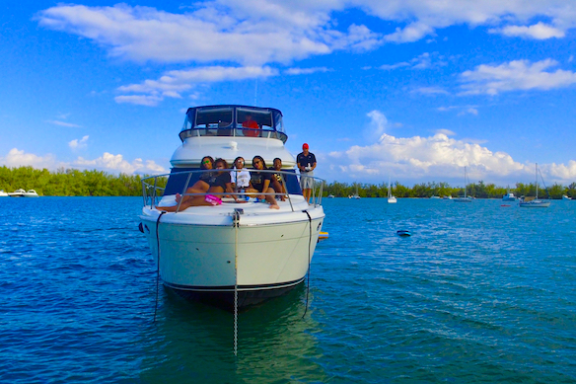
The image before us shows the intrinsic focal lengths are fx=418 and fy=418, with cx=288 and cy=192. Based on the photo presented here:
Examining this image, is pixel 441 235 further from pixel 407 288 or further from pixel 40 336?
pixel 40 336

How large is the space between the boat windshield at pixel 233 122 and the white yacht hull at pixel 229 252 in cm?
336

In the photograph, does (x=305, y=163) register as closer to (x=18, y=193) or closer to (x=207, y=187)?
(x=207, y=187)

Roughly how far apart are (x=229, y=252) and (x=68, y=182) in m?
140

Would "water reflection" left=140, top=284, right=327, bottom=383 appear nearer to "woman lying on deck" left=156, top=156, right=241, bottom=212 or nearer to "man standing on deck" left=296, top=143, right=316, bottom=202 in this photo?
"woman lying on deck" left=156, top=156, right=241, bottom=212

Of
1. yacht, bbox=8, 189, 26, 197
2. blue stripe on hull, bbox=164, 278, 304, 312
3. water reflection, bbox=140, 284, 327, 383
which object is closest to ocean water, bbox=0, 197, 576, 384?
water reflection, bbox=140, 284, 327, 383

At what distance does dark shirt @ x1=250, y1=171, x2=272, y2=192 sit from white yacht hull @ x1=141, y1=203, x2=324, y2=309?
0.92 metres

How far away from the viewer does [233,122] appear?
11.0 meters

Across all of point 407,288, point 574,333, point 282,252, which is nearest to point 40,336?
point 282,252

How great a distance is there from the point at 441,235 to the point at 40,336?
20873 mm

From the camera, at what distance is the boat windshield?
1055 centimetres

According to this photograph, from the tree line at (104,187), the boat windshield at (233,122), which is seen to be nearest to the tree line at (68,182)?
the tree line at (104,187)

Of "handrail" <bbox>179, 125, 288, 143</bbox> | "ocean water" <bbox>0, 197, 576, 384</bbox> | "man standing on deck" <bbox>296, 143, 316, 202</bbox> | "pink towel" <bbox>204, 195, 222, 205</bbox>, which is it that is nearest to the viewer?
"ocean water" <bbox>0, 197, 576, 384</bbox>

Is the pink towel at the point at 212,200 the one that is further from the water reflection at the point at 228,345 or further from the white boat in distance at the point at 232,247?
the water reflection at the point at 228,345

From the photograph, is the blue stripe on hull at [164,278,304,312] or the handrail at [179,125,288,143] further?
the handrail at [179,125,288,143]
